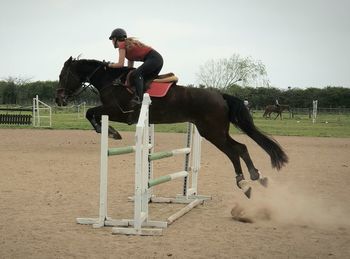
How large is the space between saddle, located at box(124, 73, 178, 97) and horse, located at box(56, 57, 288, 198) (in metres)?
0.07

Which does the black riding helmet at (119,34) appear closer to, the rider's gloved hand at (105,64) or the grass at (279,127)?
the rider's gloved hand at (105,64)

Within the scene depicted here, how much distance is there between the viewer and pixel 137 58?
684cm

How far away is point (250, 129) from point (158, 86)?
159 centimetres

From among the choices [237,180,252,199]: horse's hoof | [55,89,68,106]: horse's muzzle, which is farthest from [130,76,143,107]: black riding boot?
[237,180,252,199]: horse's hoof

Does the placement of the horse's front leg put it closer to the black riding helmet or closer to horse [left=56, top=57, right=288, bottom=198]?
horse [left=56, top=57, right=288, bottom=198]

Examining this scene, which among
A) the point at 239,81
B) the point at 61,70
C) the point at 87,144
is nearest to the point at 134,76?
the point at 61,70

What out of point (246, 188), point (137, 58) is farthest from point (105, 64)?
point (246, 188)

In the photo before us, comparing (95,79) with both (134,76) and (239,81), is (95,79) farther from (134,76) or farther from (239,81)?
(239,81)

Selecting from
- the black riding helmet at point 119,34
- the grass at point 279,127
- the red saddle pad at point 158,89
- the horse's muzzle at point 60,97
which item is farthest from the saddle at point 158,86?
the grass at point 279,127

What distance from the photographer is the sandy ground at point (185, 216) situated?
4742 millimetres

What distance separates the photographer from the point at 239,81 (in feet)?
225

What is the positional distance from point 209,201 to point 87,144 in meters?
9.91

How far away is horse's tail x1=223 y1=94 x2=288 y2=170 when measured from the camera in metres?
7.01

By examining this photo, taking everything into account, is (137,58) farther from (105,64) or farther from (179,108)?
(179,108)
